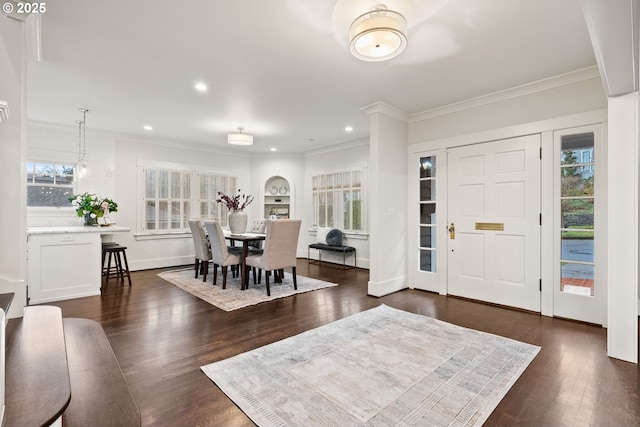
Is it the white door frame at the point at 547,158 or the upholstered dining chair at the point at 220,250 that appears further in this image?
the upholstered dining chair at the point at 220,250

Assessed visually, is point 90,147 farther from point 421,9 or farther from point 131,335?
point 421,9

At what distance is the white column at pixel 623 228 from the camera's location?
7.94ft

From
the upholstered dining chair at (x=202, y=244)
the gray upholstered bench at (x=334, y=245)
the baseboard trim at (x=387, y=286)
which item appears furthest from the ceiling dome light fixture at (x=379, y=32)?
the gray upholstered bench at (x=334, y=245)

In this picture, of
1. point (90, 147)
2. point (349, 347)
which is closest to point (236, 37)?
point (349, 347)

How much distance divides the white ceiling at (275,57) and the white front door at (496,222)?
0.83m

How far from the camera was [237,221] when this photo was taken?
5223 mm

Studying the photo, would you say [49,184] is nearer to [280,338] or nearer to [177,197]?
[177,197]

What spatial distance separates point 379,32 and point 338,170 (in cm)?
480

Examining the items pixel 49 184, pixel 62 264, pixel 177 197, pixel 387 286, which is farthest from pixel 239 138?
pixel 387 286

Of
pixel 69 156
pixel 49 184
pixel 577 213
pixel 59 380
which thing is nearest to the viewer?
pixel 59 380

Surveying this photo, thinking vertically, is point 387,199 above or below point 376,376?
above

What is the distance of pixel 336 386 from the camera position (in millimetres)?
2088

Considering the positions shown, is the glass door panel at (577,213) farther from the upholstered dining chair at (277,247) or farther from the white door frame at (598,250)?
the upholstered dining chair at (277,247)

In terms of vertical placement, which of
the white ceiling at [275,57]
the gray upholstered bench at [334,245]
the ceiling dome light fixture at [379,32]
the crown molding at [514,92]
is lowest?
the gray upholstered bench at [334,245]
